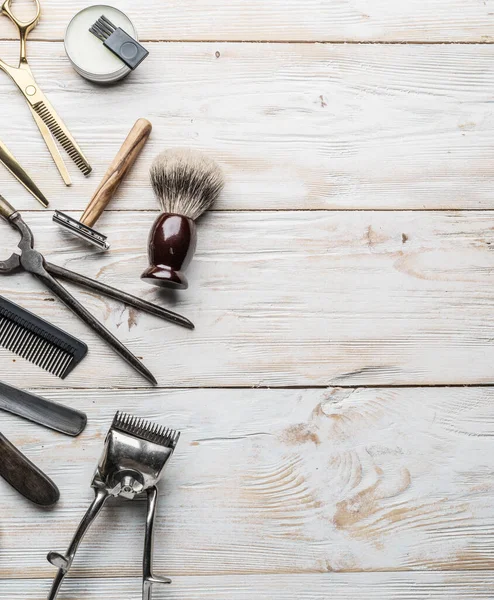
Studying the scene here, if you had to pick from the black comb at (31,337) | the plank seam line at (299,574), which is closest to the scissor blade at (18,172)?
the black comb at (31,337)

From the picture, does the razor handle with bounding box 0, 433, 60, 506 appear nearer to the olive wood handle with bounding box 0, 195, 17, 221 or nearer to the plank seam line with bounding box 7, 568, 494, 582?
the plank seam line with bounding box 7, 568, 494, 582

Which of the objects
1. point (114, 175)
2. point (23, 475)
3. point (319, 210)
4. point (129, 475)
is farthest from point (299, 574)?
point (114, 175)

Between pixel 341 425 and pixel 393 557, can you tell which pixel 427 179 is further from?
pixel 393 557

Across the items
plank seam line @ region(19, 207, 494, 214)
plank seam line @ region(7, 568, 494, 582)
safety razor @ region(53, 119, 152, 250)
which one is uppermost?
safety razor @ region(53, 119, 152, 250)

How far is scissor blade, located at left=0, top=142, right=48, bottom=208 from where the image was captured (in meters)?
1.03

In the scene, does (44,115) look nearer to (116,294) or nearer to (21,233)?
(21,233)

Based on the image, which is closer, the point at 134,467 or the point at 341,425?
the point at 134,467

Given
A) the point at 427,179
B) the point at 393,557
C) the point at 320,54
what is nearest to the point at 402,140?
the point at 427,179

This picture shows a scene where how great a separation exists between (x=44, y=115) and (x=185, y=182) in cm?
24

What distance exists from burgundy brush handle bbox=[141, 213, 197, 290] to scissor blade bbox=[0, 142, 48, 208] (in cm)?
19

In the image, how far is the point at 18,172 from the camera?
103 cm

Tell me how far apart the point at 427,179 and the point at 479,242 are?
0.41 ft

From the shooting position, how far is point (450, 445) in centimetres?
104

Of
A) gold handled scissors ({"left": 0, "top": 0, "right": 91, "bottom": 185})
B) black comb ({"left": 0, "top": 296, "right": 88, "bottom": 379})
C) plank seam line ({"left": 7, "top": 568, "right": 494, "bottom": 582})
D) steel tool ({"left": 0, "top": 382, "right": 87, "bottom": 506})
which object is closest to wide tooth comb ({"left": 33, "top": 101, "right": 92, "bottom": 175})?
gold handled scissors ({"left": 0, "top": 0, "right": 91, "bottom": 185})
